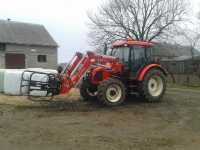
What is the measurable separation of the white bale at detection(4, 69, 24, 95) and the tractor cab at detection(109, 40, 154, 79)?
3.88 meters

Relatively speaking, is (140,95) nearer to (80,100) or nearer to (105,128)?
(80,100)

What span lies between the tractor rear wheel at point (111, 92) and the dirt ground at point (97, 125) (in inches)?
13.8

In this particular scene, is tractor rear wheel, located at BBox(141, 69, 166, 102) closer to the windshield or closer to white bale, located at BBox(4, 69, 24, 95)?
the windshield

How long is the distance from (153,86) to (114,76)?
1853mm

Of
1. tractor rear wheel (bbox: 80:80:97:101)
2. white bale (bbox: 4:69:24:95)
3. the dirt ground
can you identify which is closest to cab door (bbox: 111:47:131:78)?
the dirt ground

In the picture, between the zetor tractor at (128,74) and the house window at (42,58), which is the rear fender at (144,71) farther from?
the house window at (42,58)

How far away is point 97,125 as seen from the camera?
10102 mm

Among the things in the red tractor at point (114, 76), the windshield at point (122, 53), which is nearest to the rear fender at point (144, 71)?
the red tractor at point (114, 76)

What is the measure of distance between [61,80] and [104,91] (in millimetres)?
1486

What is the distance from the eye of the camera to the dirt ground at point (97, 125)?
8078 millimetres

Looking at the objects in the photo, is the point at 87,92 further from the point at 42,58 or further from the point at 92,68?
the point at 42,58

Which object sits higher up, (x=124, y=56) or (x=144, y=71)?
(x=124, y=56)

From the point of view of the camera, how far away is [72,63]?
13656 mm

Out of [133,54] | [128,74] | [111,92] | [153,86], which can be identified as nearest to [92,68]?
[111,92]
